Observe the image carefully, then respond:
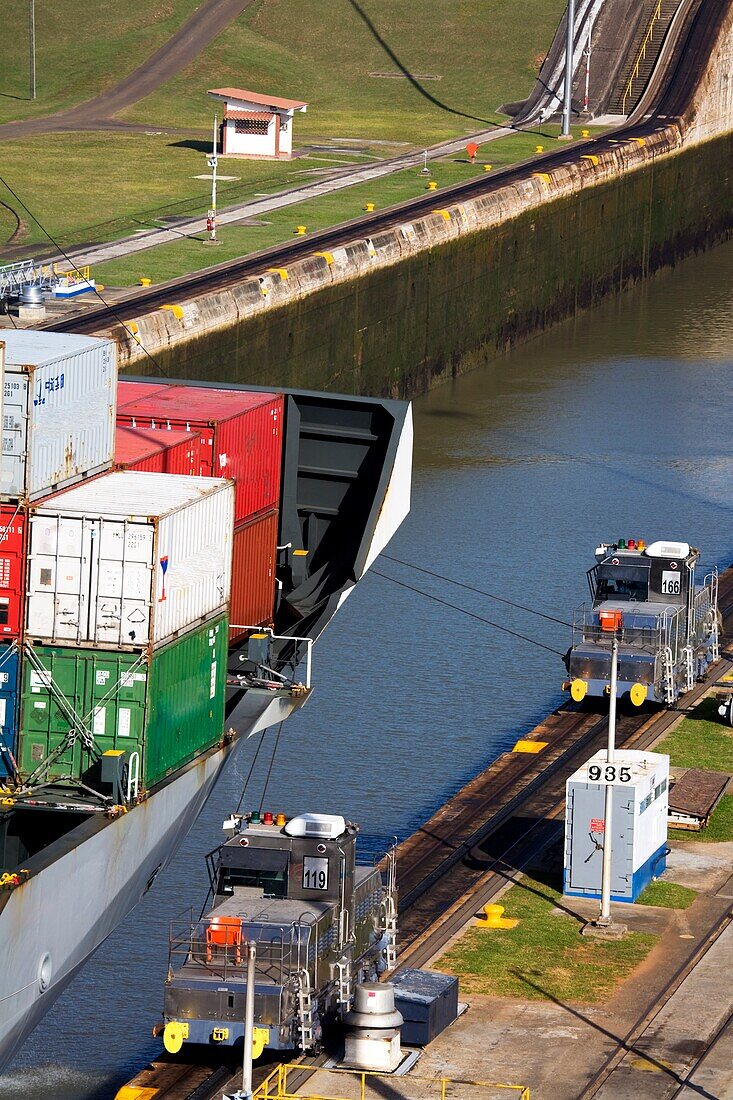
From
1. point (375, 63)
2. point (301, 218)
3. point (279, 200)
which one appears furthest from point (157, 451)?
point (375, 63)

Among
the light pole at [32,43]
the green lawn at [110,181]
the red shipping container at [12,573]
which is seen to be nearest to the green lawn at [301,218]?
the green lawn at [110,181]

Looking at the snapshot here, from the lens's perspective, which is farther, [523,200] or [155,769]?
[523,200]

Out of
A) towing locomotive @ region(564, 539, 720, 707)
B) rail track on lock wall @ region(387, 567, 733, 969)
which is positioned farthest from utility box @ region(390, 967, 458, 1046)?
towing locomotive @ region(564, 539, 720, 707)

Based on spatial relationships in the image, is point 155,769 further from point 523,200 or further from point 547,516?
point 523,200

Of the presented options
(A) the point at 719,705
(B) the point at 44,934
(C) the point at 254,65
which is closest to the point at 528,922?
(B) the point at 44,934

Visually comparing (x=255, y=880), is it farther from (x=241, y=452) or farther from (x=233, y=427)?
(x=241, y=452)
